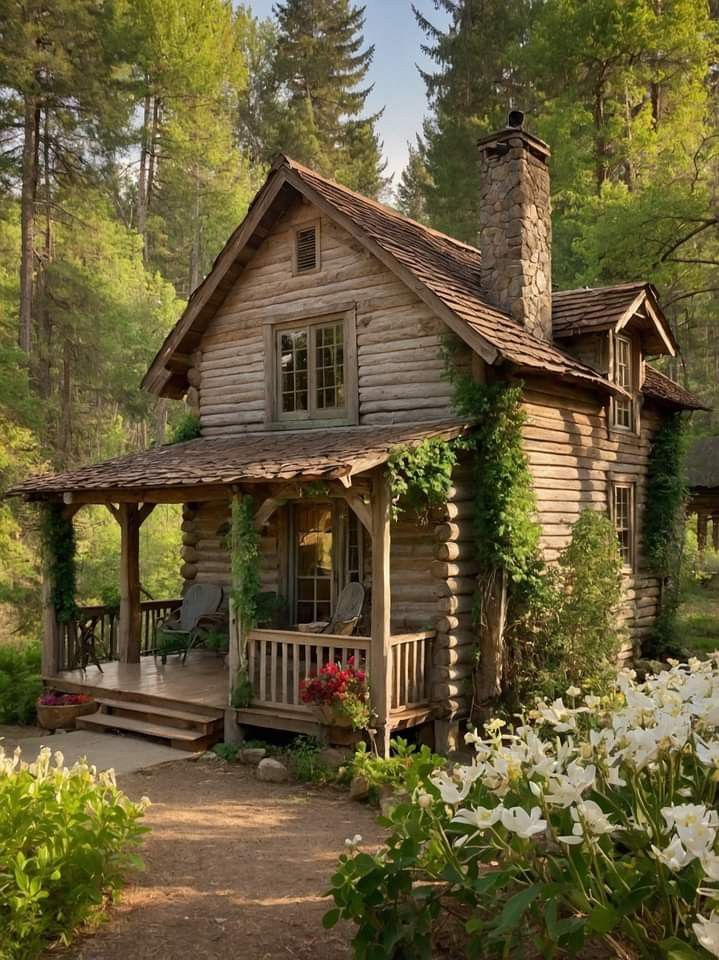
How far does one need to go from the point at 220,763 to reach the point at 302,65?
31634mm

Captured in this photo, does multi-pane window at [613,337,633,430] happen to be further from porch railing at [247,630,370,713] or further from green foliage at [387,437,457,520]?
porch railing at [247,630,370,713]

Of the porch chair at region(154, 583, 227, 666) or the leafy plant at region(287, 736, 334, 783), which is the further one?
the porch chair at region(154, 583, 227, 666)

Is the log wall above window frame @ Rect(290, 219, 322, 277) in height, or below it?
below

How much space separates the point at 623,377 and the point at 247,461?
6668 mm

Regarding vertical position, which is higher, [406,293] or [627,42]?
[627,42]

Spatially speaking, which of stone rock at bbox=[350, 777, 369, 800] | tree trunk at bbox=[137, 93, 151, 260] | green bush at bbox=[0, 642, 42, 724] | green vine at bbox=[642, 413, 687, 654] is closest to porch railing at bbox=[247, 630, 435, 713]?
stone rock at bbox=[350, 777, 369, 800]

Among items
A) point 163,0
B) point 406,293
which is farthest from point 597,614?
point 163,0

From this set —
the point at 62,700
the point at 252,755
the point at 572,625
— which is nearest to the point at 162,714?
the point at 252,755

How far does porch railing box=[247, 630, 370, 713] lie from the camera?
9.44m

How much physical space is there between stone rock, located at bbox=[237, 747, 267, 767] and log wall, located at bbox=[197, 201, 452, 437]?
4.68m

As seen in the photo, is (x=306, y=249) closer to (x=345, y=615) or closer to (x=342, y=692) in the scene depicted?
(x=345, y=615)

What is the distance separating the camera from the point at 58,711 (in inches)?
444

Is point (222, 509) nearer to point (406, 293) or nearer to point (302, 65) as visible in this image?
point (406, 293)

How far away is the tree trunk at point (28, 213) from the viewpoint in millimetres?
20766
